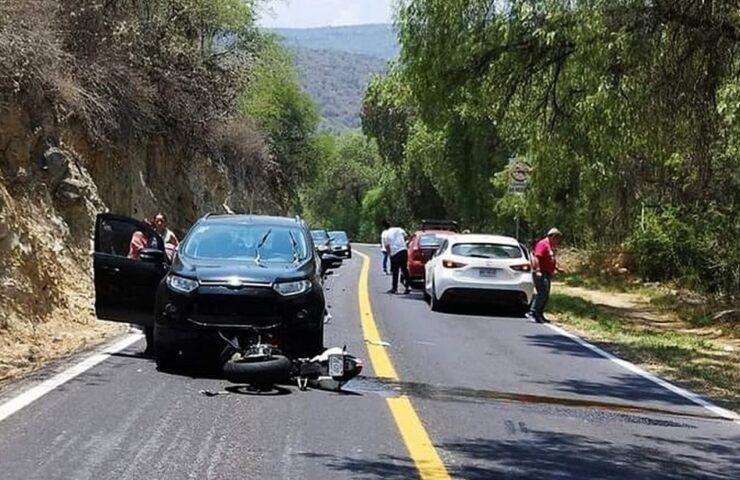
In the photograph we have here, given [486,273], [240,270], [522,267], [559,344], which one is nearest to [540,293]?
[522,267]

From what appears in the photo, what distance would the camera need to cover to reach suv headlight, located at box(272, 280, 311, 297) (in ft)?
37.9

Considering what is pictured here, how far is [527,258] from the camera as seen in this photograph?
73.6 feet

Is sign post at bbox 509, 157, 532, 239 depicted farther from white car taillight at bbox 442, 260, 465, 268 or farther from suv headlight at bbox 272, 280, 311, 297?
suv headlight at bbox 272, 280, 311, 297

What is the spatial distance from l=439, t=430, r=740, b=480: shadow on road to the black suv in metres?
3.35

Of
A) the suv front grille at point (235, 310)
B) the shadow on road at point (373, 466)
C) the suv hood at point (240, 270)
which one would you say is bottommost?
the shadow on road at point (373, 466)

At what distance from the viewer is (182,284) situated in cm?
1162

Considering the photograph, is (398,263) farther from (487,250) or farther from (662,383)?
(662,383)

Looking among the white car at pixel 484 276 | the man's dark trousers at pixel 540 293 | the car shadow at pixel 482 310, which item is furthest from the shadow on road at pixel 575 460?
the car shadow at pixel 482 310

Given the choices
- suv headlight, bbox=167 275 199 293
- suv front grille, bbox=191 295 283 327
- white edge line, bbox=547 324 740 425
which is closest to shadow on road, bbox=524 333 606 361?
white edge line, bbox=547 324 740 425

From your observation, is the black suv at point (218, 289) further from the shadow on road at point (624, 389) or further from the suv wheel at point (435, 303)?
the suv wheel at point (435, 303)

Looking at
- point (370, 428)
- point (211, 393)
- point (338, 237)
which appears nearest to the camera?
point (370, 428)

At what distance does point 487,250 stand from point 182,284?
38.0 feet

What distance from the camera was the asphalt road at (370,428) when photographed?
7.60 m

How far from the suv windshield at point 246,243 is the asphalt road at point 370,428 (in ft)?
4.74
